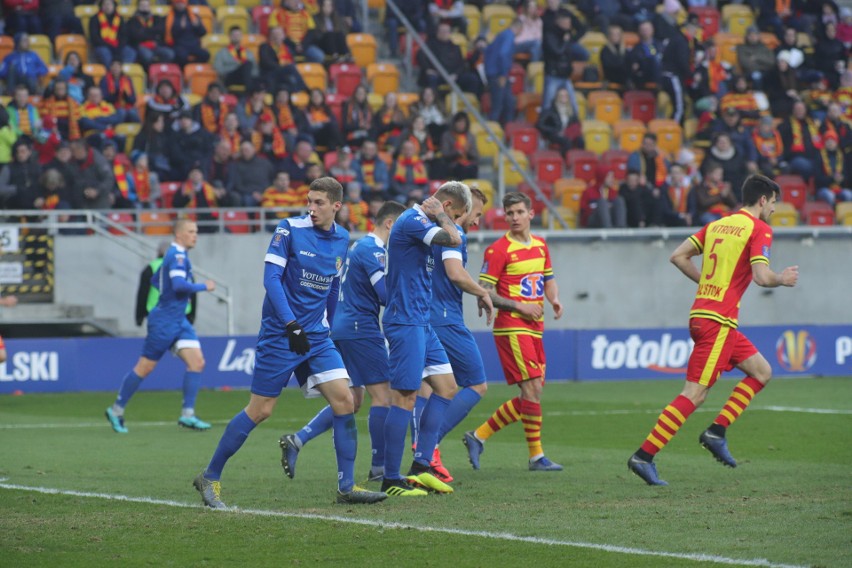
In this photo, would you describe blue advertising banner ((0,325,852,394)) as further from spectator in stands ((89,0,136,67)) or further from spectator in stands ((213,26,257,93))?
spectator in stands ((89,0,136,67))

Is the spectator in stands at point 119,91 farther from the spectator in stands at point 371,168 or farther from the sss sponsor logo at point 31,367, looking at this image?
the sss sponsor logo at point 31,367

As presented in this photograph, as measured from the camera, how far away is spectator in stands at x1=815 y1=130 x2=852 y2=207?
2631cm

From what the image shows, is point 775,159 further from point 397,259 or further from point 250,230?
point 397,259

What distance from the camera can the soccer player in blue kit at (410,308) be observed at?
9516 mm

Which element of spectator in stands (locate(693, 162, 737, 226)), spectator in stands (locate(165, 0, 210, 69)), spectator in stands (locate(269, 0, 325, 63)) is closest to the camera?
spectator in stands (locate(165, 0, 210, 69))

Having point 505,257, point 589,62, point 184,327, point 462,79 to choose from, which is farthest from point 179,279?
point 589,62

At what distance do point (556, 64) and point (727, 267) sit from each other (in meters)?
15.9

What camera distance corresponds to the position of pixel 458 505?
9.09 m

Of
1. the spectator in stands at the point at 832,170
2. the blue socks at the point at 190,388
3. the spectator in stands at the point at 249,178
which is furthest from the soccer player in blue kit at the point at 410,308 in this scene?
the spectator in stands at the point at 832,170

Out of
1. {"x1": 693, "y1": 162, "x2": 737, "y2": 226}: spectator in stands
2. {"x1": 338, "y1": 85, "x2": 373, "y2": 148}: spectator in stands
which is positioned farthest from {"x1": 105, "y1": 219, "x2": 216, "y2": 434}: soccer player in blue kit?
{"x1": 693, "y1": 162, "x2": 737, "y2": 226}: spectator in stands

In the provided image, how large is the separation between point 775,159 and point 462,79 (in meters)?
6.17

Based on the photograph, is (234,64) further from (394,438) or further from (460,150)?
(394,438)

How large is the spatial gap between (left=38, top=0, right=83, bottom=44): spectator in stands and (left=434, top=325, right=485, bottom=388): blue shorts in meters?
15.4

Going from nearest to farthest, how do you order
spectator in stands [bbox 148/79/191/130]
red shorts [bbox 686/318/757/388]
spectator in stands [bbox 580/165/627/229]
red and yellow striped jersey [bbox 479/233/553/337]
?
red shorts [bbox 686/318/757/388] < red and yellow striped jersey [bbox 479/233/553/337] < spectator in stands [bbox 148/79/191/130] < spectator in stands [bbox 580/165/627/229]
